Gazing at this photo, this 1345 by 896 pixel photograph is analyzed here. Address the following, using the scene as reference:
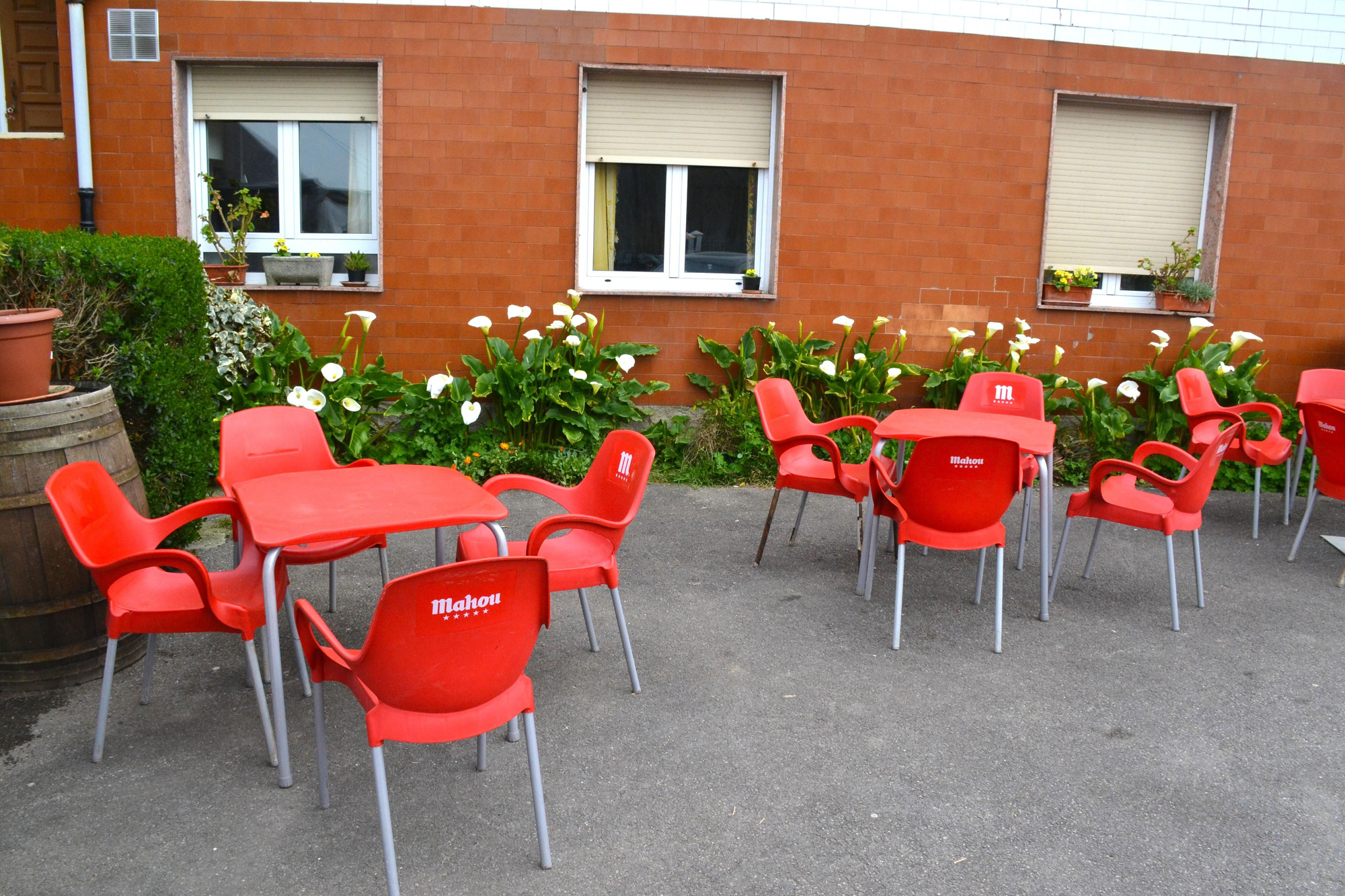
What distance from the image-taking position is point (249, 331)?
6.46 meters

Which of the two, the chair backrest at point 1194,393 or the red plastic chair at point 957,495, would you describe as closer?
the red plastic chair at point 957,495

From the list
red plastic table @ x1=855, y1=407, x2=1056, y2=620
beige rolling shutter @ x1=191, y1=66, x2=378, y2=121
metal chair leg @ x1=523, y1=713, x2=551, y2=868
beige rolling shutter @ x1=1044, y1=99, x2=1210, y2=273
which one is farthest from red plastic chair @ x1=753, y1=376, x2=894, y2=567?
beige rolling shutter @ x1=191, y1=66, x2=378, y2=121

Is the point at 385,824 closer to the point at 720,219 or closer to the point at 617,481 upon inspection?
the point at 617,481

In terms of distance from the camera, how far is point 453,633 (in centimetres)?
231

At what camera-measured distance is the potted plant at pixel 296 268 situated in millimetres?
6902

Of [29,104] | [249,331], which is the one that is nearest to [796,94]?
[249,331]

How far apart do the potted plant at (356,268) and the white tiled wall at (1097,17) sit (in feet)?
5.45

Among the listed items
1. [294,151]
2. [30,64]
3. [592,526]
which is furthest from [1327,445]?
[30,64]

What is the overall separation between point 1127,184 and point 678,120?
10.8 feet

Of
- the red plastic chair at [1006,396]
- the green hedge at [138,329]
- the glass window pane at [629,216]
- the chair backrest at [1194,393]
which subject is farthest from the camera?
the glass window pane at [629,216]

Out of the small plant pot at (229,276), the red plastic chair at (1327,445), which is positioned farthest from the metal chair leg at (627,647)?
the small plant pot at (229,276)

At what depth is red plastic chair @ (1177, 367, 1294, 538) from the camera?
580cm

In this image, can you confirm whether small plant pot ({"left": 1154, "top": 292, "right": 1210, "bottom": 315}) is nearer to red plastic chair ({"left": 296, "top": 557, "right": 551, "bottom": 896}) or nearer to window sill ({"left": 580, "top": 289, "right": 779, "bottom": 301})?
window sill ({"left": 580, "top": 289, "right": 779, "bottom": 301})

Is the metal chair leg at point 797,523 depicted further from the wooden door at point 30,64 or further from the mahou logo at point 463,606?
the wooden door at point 30,64
